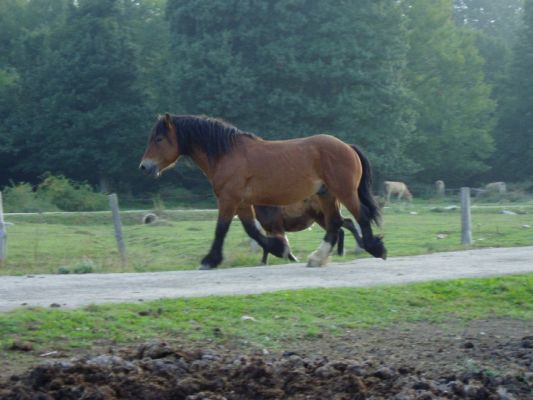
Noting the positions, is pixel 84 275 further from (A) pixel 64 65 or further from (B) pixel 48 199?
(A) pixel 64 65

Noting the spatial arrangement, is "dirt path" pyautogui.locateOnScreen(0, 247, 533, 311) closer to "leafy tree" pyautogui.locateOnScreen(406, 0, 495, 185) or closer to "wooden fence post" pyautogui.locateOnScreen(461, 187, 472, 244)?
"wooden fence post" pyautogui.locateOnScreen(461, 187, 472, 244)

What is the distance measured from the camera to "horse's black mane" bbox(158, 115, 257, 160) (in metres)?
15.6

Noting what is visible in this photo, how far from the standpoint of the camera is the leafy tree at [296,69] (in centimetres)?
5062

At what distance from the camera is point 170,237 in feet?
86.3

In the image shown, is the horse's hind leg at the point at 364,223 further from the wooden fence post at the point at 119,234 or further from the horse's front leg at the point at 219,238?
the wooden fence post at the point at 119,234

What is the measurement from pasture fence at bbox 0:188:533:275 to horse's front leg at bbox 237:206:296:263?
0.42m

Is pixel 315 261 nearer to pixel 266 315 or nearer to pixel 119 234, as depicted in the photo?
pixel 266 315

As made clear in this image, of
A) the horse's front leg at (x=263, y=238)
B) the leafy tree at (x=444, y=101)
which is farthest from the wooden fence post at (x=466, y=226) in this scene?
the leafy tree at (x=444, y=101)

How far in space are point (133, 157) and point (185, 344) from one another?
44769 mm

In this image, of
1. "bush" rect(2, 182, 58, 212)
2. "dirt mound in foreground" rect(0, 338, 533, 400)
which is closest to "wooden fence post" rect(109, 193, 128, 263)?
"dirt mound in foreground" rect(0, 338, 533, 400)

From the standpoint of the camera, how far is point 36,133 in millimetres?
54438

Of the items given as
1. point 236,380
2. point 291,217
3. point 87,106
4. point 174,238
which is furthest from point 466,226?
point 87,106

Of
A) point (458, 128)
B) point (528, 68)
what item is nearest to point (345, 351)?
point (458, 128)

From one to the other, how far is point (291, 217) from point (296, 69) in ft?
113
